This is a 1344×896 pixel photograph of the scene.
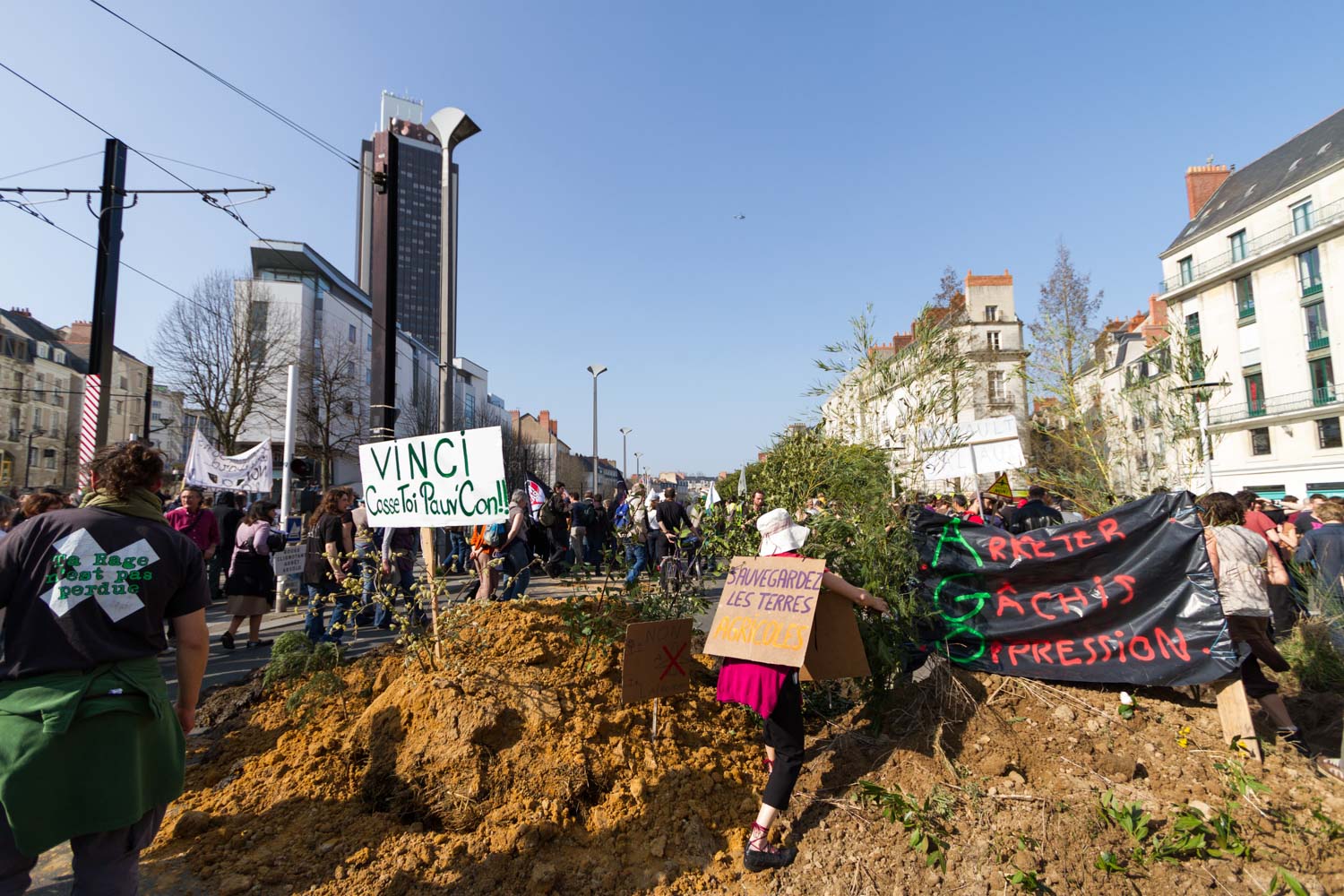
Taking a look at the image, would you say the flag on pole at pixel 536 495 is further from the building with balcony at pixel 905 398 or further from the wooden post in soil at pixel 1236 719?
the wooden post in soil at pixel 1236 719

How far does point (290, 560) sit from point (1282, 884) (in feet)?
29.1

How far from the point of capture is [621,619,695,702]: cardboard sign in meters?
3.74

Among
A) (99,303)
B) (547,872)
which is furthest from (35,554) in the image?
(99,303)

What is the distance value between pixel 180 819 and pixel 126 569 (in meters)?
1.96

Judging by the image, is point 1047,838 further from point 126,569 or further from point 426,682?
point 126,569

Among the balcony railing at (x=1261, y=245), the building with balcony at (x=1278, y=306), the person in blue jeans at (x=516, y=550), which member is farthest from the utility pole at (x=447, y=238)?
the balcony railing at (x=1261, y=245)

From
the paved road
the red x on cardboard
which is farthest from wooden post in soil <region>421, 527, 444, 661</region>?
the red x on cardboard

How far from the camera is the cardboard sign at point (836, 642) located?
368 cm

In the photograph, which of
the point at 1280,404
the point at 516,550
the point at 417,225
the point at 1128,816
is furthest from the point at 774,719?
the point at 417,225

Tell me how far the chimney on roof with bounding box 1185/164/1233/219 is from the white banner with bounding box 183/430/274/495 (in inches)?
2109

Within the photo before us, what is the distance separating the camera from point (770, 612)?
3.44 metres

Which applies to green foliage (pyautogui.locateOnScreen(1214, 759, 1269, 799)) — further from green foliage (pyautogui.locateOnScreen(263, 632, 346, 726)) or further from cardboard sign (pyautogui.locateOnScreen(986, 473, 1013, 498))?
cardboard sign (pyautogui.locateOnScreen(986, 473, 1013, 498))

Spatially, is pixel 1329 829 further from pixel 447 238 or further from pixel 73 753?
pixel 447 238

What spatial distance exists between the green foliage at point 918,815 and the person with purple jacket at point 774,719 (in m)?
0.45
